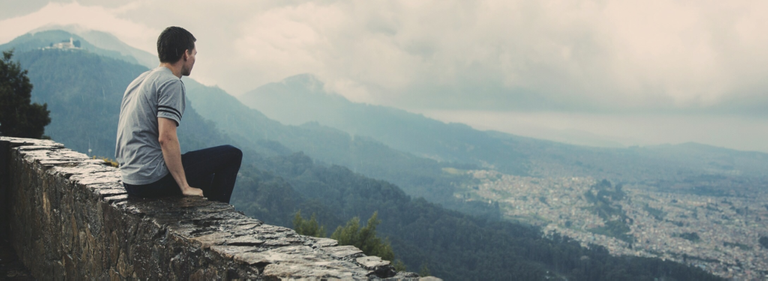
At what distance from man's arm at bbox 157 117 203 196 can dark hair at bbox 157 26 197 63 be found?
530mm

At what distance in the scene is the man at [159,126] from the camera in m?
2.85

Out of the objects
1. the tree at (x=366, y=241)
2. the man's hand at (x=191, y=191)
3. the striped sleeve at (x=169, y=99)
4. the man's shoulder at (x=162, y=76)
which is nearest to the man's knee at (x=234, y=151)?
the man's hand at (x=191, y=191)

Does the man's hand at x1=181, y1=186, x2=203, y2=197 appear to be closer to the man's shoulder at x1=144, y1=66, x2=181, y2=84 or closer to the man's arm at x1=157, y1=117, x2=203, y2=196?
the man's arm at x1=157, y1=117, x2=203, y2=196

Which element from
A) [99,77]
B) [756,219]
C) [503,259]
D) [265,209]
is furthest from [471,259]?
[99,77]

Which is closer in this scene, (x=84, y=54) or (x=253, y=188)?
(x=253, y=188)

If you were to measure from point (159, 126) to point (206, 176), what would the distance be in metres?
0.81

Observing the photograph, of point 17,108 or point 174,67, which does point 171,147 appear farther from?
point 17,108

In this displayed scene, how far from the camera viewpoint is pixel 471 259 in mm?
85062

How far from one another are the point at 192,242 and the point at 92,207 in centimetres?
155

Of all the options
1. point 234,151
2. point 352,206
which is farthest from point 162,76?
point 352,206

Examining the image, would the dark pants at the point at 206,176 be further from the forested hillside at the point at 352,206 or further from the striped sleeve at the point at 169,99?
the forested hillside at the point at 352,206

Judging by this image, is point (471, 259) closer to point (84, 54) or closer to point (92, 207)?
point (92, 207)

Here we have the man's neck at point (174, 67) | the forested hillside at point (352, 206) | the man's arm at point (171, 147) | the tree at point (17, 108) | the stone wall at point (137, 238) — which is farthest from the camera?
the forested hillside at point (352, 206)

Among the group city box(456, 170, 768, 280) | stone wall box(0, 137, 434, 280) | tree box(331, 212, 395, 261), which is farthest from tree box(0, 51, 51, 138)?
city box(456, 170, 768, 280)
